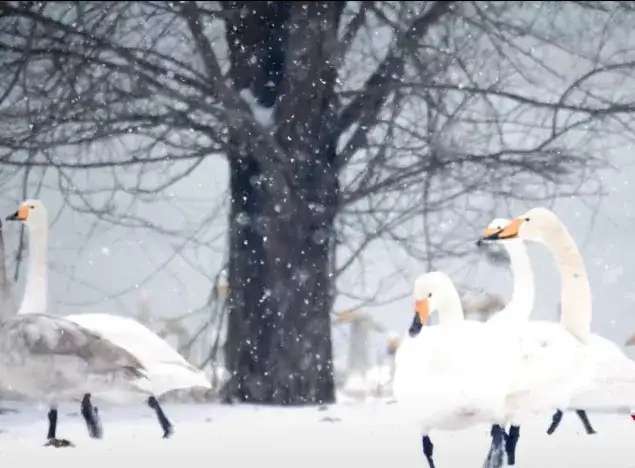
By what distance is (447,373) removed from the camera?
1.49 metres

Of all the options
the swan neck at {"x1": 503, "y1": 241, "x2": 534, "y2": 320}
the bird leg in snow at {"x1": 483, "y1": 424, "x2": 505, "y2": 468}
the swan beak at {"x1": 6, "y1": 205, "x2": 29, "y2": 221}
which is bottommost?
the bird leg in snow at {"x1": 483, "y1": 424, "x2": 505, "y2": 468}

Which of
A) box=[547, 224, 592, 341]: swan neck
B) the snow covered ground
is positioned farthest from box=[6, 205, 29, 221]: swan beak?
box=[547, 224, 592, 341]: swan neck

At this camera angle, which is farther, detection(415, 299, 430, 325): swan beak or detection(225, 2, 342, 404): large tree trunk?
detection(225, 2, 342, 404): large tree trunk

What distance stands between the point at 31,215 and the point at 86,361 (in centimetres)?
38

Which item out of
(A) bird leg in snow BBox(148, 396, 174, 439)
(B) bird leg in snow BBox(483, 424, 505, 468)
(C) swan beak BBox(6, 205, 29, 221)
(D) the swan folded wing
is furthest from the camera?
(C) swan beak BBox(6, 205, 29, 221)

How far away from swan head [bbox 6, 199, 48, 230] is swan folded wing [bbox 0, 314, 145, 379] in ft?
0.91

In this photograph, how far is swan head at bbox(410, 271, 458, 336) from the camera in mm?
1527

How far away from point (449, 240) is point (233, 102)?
522mm

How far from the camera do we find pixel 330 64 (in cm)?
240

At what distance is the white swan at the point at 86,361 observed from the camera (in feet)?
6.04

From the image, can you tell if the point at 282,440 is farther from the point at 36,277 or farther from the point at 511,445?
the point at 36,277

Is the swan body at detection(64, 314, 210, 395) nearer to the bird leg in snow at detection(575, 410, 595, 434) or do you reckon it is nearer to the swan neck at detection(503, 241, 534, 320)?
the swan neck at detection(503, 241, 534, 320)

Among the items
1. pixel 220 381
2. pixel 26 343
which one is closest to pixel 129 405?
pixel 220 381

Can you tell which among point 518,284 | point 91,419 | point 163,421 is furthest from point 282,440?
point 518,284
